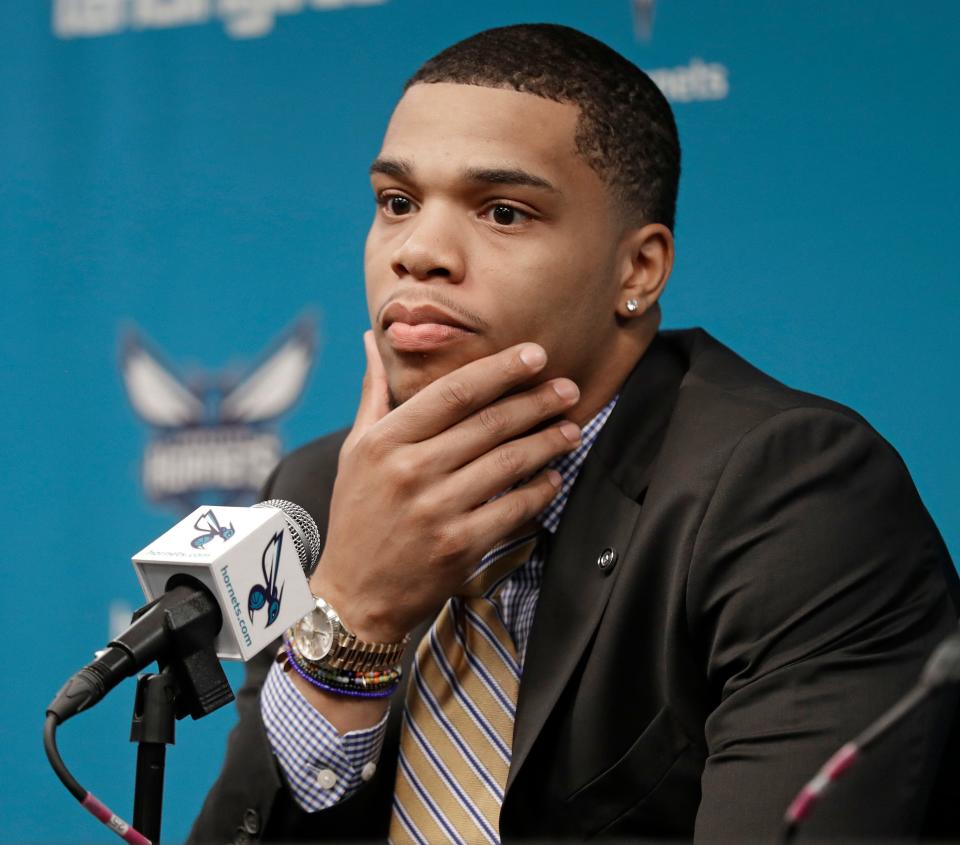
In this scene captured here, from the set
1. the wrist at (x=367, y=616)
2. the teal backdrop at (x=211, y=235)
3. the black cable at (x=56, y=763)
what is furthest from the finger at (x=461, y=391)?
the teal backdrop at (x=211, y=235)

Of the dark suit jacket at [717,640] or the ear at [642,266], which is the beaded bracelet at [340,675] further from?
the ear at [642,266]

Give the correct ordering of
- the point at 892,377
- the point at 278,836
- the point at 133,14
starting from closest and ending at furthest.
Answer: the point at 278,836
the point at 892,377
the point at 133,14

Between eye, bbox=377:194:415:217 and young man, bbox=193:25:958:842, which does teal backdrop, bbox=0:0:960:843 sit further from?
eye, bbox=377:194:415:217

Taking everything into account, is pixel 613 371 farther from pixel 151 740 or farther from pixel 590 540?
pixel 151 740

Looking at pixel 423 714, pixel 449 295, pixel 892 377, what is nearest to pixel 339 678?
pixel 423 714

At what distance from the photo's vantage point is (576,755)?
1.72 m

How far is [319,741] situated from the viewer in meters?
1.76

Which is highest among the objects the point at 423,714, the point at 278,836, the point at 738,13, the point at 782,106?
the point at 738,13

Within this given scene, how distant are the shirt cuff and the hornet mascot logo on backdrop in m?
1.09

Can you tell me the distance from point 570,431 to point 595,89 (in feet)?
1.57

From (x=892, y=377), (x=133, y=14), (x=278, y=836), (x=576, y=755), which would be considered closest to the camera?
(x=576, y=755)

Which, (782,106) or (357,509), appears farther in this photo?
(782,106)

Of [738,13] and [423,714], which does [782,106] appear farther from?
[423,714]

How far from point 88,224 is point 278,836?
1.69m
